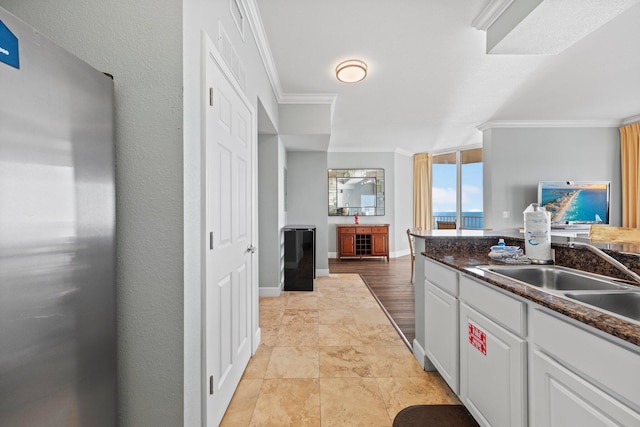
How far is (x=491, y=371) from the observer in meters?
1.24

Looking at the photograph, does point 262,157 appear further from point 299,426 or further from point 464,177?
point 464,177

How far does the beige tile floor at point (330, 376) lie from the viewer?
1567mm

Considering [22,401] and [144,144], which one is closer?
[22,401]

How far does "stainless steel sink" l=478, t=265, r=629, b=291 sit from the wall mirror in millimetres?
5016

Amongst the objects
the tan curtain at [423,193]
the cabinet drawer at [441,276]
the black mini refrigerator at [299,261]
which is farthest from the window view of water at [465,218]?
the cabinet drawer at [441,276]

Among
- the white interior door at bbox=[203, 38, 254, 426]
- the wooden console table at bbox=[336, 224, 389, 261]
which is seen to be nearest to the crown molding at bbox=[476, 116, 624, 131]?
the wooden console table at bbox=[336, 224, 389, 261]

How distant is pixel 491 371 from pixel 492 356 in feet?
0.24

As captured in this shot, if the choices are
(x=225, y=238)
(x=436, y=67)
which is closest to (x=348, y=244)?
(x=436, y=67)

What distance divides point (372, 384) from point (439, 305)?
71 centimetres

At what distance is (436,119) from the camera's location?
4.59 metres

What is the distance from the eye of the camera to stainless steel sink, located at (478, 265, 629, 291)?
4.42 ft

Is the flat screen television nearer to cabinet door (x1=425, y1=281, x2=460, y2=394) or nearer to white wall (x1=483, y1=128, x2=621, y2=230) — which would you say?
white wall (x1=483, y1=128, x2=621, y2=230)

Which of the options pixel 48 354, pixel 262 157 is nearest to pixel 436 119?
pixel 262 157

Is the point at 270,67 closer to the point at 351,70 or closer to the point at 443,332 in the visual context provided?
the point at 351,70
